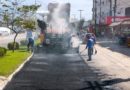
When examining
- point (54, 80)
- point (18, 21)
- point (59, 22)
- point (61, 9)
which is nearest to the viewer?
point (54, 80)

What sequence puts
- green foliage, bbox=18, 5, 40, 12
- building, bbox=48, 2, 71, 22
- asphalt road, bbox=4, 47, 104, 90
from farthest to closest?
1. building, bbox=48, 2, 71, 22
2. green foliage, bbox=18, 5, 40, 12
3. asphalt road, bbox=4, 47, 104, 90

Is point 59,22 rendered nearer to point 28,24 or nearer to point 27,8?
point 27,8

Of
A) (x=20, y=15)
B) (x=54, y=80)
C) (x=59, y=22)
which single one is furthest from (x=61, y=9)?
(x=54, y=80)

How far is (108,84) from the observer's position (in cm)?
1822

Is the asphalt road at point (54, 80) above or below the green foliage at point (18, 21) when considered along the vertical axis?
below

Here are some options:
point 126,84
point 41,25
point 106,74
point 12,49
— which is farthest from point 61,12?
point 126,84

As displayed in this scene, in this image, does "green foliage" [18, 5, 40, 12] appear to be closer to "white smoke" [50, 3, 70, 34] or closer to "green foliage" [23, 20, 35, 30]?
"green foliage" [23, 20, 35, 30]

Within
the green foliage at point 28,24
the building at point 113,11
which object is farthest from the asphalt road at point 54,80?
the building at point 113,11

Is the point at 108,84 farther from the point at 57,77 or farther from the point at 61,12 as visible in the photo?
the point at 61,12

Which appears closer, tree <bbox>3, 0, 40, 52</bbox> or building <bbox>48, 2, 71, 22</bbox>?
tree <bbox>3, 0, 40, 52</bbox>

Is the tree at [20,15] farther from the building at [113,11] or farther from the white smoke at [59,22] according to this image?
the building at [113,11]

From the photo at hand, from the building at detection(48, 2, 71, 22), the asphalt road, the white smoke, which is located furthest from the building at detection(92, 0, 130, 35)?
the asphalt road

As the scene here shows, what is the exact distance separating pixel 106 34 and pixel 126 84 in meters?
77.5

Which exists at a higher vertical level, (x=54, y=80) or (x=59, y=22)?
(x=59, y=22)
